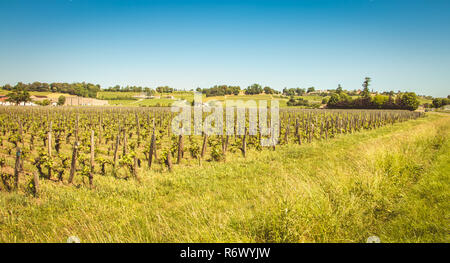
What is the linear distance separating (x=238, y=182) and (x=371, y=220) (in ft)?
11.6

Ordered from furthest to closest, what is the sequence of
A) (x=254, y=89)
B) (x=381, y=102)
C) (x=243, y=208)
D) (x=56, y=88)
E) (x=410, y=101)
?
(x=56, y=88) → (x=254, y=89) → (x=381, y=102) → (x=410, y=101) → (x=243, y=208)

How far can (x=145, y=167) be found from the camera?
8.52 m

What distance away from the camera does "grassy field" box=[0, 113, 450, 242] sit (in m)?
3.56

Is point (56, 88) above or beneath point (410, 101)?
above

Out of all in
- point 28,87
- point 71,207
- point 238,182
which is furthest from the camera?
point 28,87

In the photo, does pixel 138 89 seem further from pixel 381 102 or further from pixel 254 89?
pixel 381 102

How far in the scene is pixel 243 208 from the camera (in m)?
4.58

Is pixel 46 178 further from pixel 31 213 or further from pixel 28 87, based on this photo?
pixel 28 87

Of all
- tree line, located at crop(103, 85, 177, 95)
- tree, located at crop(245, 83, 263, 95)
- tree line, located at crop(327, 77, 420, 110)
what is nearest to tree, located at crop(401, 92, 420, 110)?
tree line, located at crop(327, 77, 420, 110)

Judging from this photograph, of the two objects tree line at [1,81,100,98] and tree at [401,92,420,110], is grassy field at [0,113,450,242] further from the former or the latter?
tree line at [1,81,100,98]

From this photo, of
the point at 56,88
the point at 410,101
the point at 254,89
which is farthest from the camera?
the point at 56,88

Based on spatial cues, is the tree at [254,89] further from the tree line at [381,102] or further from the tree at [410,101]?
the tree at [410,101]

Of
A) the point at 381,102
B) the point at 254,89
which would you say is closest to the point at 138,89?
the point at 254,89
